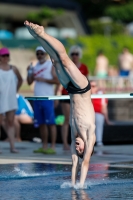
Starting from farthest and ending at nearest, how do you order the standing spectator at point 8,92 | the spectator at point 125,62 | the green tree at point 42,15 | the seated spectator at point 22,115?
the green tree at point 42,15
the spectator at point 125,62
the seated spectator at point 22,115
the standing spectator at point 8,92

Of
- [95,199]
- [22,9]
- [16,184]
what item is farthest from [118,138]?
[22,9]

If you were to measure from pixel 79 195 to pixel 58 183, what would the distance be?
917 millimetres

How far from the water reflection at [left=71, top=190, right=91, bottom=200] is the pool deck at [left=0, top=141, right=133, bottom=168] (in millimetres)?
2504

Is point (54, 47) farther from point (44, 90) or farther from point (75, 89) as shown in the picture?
point (44, 90)

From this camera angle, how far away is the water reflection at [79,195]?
7320 millimetres

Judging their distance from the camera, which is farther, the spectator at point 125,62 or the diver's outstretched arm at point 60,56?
the spectator at point 125,62

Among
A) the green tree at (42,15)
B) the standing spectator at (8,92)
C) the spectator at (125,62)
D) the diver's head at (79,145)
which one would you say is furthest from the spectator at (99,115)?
the green tree at (42,15)

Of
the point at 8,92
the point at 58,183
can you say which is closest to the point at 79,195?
the point at 58,183

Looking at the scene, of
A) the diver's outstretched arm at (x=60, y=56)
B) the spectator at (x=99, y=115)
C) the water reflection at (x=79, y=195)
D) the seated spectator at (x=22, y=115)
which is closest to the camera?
the water reflection at (x=79, y=195)

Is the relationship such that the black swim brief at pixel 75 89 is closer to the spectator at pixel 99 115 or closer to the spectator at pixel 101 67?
the spectator at pixel 99 115

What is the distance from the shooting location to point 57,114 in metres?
15.9

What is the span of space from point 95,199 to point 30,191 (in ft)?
2.94

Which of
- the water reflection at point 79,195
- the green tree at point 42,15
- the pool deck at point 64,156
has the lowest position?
the pool deck at point 64,156

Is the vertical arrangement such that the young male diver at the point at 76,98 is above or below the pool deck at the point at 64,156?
above
